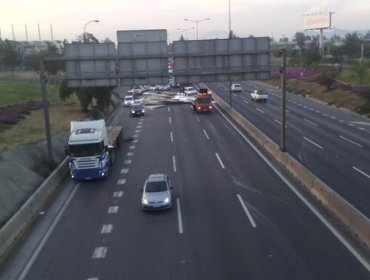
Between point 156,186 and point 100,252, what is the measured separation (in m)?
6.10

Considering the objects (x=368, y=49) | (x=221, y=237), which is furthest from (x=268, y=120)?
(x=368, y=49)

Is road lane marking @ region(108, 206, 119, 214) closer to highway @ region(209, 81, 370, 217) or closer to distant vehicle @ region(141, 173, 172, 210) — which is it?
distant vehicle @ region(141, 173, 172, 210)

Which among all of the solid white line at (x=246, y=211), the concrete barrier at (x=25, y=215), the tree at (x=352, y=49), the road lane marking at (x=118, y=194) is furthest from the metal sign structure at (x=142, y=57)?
the tree at (x=352, y=49)

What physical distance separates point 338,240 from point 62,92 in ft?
152

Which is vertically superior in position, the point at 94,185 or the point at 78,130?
the point at 78,130

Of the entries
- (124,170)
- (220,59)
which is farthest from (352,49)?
(124,170)

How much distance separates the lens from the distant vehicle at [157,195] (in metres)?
23.1

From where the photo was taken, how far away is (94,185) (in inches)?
1146

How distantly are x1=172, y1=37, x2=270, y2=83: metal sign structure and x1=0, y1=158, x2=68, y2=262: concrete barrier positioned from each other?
10730mm

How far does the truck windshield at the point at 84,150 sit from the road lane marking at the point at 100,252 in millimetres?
10836

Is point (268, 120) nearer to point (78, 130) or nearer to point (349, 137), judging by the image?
point (349, 137)

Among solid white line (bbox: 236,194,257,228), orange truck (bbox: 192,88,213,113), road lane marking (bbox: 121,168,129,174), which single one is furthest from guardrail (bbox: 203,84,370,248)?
orange truck (bbox: 192,88,213,113)

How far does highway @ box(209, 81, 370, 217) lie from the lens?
27.0m

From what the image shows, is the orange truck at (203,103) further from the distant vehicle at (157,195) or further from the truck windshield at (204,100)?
the distant vehicle at (157,195)
